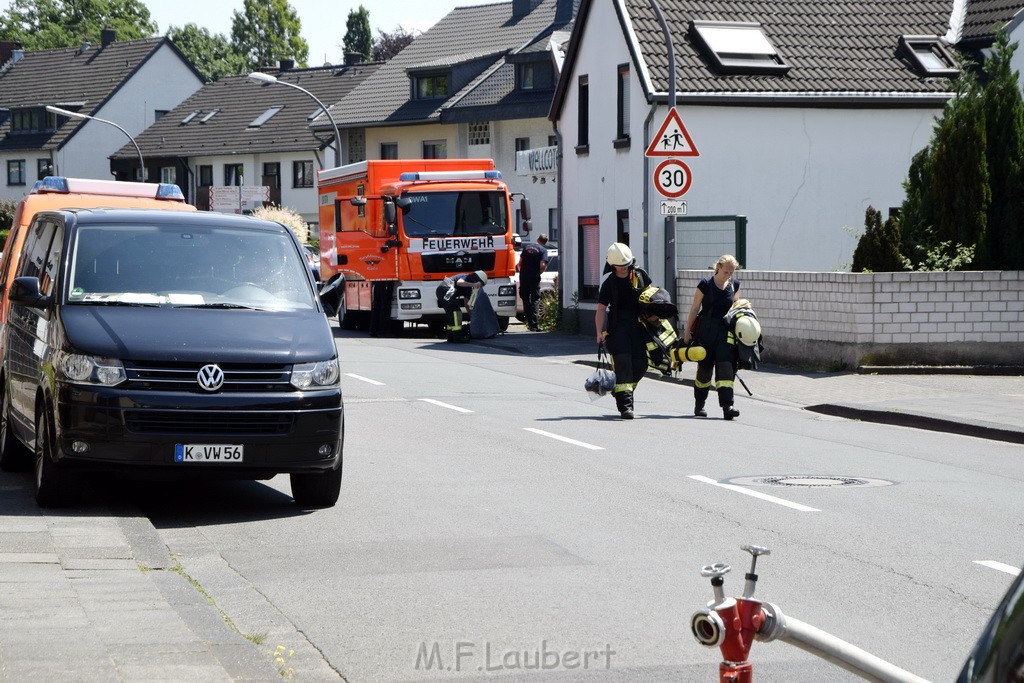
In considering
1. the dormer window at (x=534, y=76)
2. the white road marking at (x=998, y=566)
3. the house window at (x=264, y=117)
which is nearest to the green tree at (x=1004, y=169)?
the white road marking at (x=998, y=566)

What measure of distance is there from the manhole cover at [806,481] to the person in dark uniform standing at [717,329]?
448 centimetres

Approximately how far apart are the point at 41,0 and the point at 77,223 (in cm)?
12014

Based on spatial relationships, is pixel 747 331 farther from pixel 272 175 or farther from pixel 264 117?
pixel 264 117

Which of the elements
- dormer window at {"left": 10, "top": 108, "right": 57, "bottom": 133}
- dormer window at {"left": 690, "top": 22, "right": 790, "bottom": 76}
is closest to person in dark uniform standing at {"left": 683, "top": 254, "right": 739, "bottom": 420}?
dormer window at {"left": 690, "top": 22, "right": 790, "bottom": 76}

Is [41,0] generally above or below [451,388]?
above

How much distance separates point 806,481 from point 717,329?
5.00 meters

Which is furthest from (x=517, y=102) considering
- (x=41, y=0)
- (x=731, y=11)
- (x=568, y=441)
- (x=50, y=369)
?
(x=41, y=0)

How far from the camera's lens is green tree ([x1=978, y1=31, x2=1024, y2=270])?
21.4 metres

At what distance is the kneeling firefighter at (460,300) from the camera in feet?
96.6

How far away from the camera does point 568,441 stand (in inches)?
549

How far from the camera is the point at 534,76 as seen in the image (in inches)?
2299

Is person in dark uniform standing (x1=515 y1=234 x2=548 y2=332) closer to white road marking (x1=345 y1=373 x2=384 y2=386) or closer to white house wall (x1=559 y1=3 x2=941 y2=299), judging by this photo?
white house wall (x1=559 y1=3 x2=941 y2=299)

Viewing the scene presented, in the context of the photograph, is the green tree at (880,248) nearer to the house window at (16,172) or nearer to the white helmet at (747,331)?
the white helmet at (747,331)

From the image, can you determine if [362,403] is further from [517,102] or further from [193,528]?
[517,102]
